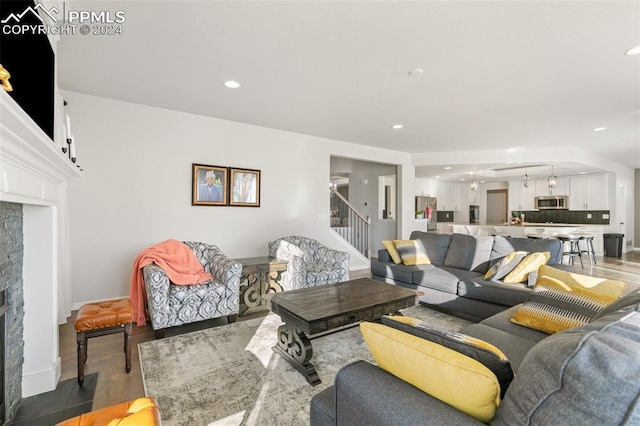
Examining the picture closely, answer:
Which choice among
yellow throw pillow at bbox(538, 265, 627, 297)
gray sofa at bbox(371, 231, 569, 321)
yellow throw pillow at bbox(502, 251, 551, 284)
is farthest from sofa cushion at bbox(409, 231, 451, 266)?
yellow throw pillow at bbox(538, 265, 627, 297)

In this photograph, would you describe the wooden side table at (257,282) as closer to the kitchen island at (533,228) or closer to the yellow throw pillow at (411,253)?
the yellow throw pillow at (411,253)

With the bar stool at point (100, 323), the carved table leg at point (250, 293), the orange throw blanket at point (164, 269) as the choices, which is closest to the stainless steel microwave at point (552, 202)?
the carved table leg at point (250, 293)

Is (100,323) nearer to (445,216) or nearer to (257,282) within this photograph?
(257,282)

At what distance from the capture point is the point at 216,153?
462cm

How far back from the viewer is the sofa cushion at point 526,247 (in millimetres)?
3514

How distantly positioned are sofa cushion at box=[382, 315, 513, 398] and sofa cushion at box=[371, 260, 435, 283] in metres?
2.83

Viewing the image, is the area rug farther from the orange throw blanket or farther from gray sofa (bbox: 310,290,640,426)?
gray sofa (bbox: 310,290,640,426)

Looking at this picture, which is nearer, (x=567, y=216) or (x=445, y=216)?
(x=567, y=216)

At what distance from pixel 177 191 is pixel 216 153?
2.69 feet

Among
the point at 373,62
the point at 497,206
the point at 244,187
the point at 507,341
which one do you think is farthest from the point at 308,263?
the point at 497,206

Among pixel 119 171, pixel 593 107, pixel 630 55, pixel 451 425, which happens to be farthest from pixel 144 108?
pixel 593 107

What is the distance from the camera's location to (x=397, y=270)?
4094mm

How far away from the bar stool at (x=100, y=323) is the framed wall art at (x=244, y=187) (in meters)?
2.56

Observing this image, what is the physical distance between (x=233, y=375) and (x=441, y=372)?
183cm
